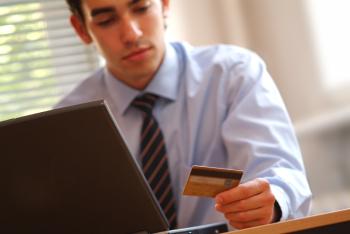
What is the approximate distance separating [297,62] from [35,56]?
1058 millimetres

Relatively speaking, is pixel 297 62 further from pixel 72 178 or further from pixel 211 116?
pixel 72 178

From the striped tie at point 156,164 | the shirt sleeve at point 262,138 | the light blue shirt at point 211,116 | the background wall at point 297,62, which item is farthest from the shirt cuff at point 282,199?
the background wall at point 297,62

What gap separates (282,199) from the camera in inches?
49.1

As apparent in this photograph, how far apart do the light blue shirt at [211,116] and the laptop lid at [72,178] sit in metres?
0.45

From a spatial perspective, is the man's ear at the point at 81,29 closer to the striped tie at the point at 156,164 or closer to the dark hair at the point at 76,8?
the dark hair at the point at 76,8

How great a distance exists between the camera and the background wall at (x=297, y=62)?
7.73 feet

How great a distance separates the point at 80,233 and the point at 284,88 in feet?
5.21

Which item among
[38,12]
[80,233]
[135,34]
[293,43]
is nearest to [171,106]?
[135,34]

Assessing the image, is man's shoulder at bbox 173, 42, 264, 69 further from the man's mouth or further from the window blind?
the window blind

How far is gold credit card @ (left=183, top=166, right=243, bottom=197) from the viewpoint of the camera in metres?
0.98

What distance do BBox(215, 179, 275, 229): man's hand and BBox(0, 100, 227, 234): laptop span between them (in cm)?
8

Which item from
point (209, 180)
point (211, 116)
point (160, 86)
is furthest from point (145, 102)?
point (209, 180)

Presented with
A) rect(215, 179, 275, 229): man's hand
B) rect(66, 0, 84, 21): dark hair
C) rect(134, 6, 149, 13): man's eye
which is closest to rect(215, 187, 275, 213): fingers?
rect(215, 179, 275, 229): man's hand

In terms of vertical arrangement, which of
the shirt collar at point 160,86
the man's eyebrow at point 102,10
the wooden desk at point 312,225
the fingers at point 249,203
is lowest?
the shirt collar at point 160,86
